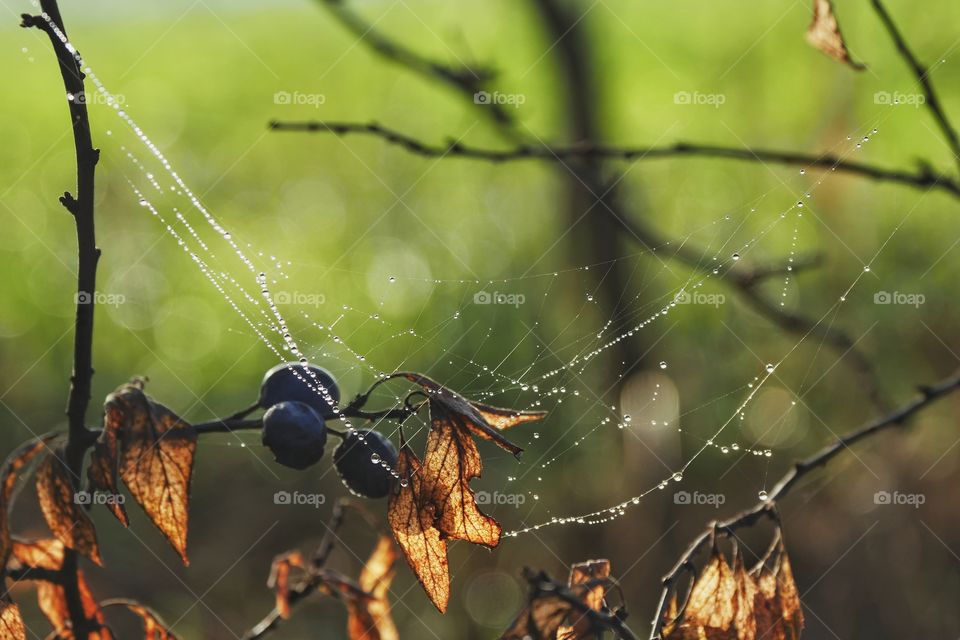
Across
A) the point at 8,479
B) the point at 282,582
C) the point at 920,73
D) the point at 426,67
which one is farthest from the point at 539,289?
the point at 8,479

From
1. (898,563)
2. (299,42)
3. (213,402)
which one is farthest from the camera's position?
(299,42)

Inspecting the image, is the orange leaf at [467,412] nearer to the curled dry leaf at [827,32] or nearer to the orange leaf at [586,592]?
the orange leaf at [586,592]

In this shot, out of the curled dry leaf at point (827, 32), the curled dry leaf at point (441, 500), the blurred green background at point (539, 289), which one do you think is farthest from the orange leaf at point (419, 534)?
the blurred green background at point (539, 289)

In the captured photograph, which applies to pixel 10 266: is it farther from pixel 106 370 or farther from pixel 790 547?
pixel 790 547

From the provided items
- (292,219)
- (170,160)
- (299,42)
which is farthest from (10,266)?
(299,42)

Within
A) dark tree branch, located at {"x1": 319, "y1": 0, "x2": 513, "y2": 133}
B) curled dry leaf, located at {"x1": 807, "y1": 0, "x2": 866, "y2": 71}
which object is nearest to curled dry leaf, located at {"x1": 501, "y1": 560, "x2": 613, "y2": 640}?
curled dry leaf, located at {"x1": 807, "y1": 0, "x2": 866, "y2": 71}
